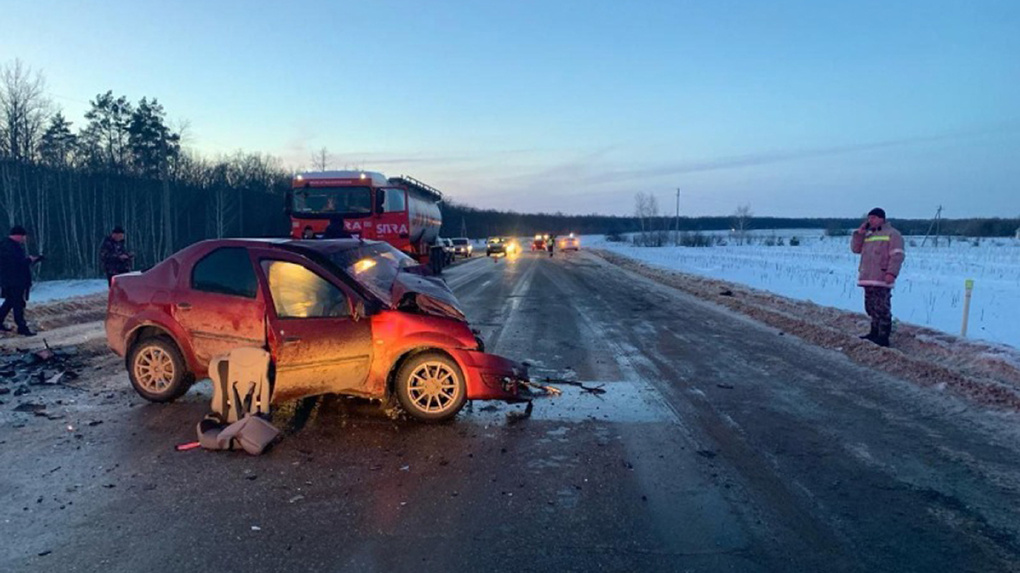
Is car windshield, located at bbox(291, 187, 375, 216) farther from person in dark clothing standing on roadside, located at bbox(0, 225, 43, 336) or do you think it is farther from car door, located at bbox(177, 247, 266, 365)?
car door, located at bbox(177, 247, 266, 365)

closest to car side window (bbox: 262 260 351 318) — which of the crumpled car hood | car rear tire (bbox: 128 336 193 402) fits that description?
the crumpled car hood

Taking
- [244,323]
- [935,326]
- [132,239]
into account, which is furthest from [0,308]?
[132,239]

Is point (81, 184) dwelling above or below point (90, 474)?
above

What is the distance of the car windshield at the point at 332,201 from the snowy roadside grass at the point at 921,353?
421 inches

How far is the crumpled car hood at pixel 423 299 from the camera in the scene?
6.20m

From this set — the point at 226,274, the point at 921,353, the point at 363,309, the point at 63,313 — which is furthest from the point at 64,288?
the point at 921,353

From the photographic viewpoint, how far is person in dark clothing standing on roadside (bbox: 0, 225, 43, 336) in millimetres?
10586

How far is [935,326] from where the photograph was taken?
12.7 metres

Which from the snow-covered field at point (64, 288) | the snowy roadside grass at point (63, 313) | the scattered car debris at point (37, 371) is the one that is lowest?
the snow-covered field at point (64, 288)

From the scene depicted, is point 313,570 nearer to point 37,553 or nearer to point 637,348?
point 37,553

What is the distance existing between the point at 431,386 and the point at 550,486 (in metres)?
1.89

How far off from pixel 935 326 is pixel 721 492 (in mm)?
→ 10805

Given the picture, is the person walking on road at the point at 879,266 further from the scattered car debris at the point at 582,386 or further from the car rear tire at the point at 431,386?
the car rear tire at the point at 431,386

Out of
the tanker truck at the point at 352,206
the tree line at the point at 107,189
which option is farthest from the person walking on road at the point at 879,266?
the tree line at the point at 107,189
